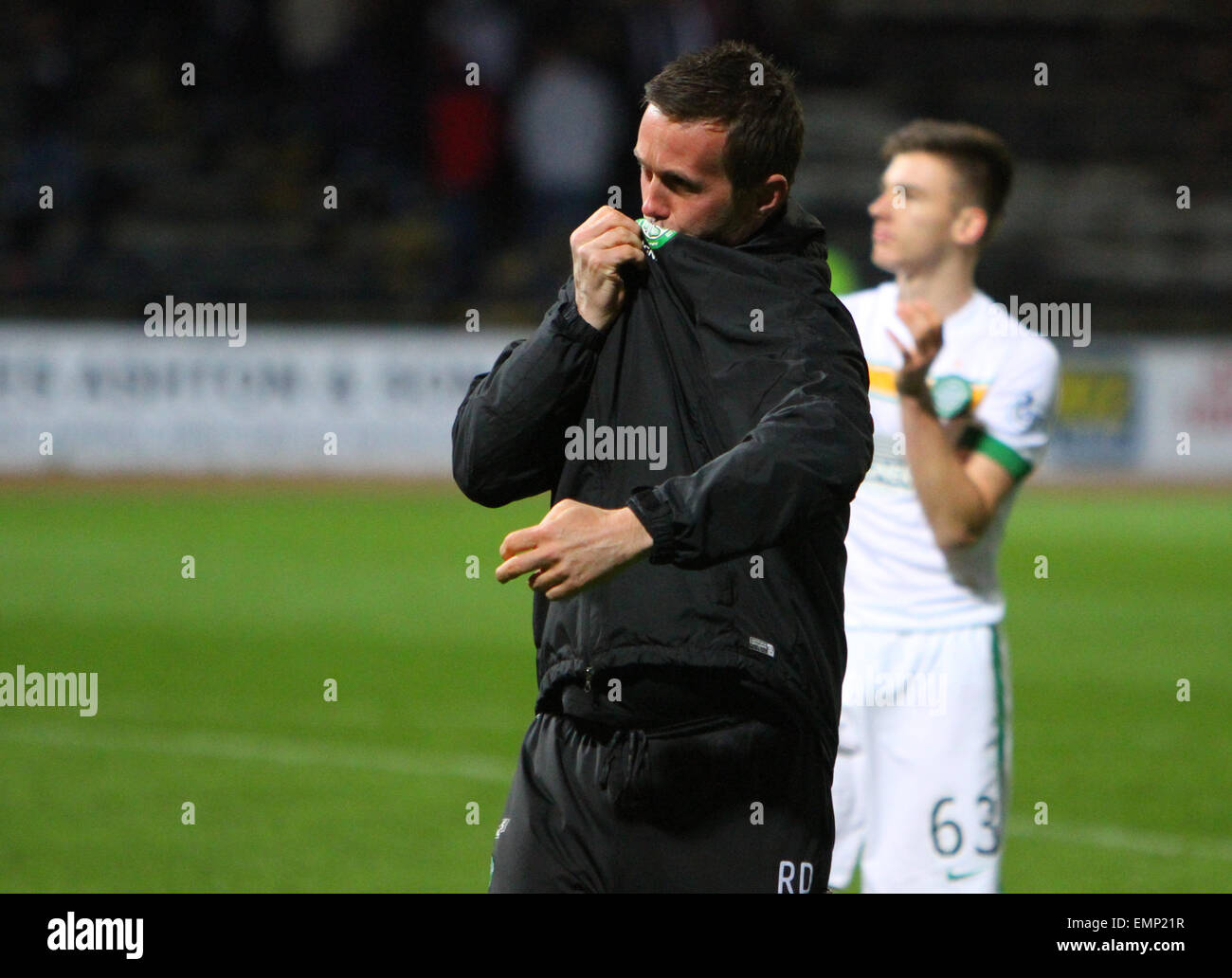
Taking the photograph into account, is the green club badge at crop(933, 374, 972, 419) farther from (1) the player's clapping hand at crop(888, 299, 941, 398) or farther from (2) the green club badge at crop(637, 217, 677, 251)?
(2) the green club badge at crop(637, 217, 677, 251)

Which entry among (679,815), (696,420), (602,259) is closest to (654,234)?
(602,259)

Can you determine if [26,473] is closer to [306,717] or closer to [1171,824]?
[306,717]

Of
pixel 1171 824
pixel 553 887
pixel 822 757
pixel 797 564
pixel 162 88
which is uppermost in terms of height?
pixel 162 88

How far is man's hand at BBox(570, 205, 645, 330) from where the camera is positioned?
2.79 metres

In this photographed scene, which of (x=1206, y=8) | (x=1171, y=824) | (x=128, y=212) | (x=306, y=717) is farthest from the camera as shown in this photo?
(x=1206, y=8)

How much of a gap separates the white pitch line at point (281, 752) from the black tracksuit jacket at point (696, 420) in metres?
4.77

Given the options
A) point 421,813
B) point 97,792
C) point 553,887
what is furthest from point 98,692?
point 553,887

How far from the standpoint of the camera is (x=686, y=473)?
2867mm

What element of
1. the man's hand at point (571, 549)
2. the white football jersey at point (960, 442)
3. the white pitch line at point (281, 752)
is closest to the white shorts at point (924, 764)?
the white football jersey at point (960, 442)

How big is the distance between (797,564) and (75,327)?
49.6 ft

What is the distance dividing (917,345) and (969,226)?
0.65 metres

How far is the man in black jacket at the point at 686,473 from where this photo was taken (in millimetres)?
2812

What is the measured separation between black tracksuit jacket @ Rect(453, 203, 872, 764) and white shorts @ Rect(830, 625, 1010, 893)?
1558 millimetres

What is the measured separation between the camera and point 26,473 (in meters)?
16.7
